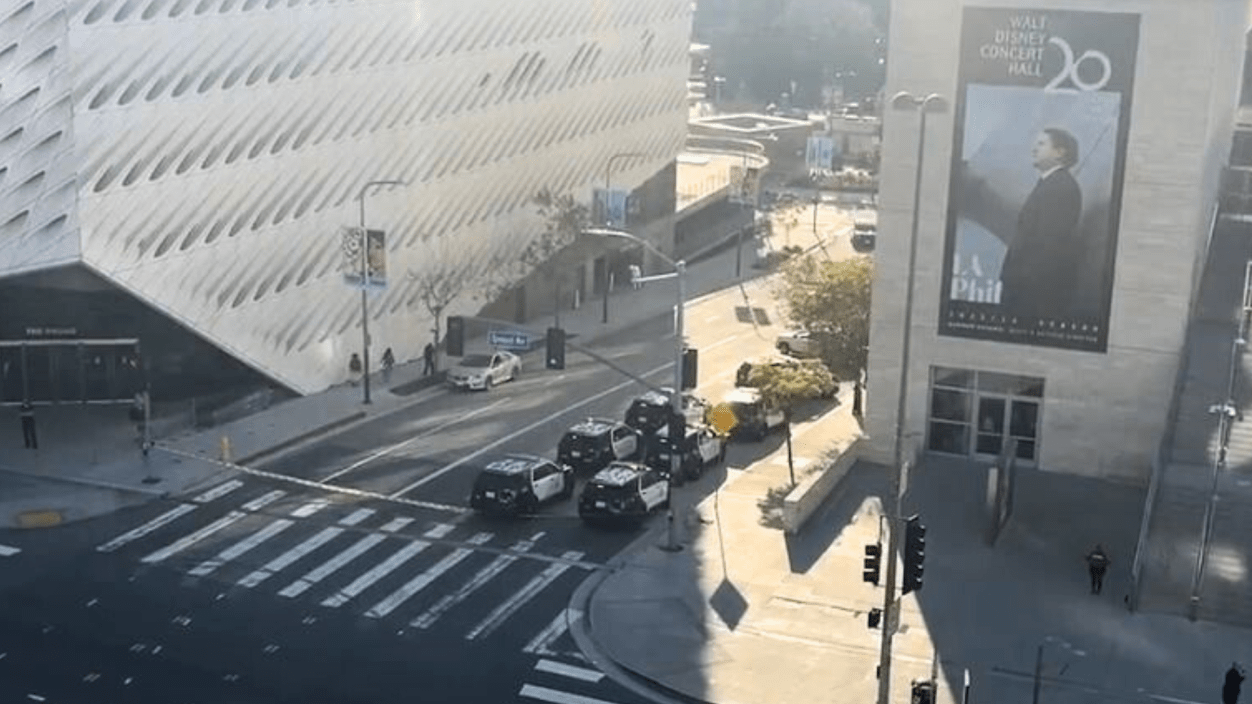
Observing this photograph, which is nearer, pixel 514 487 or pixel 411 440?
pixel 514 487

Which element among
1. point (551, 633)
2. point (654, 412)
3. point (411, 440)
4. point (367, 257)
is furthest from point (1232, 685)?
point (367, 257)

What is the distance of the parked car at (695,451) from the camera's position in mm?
45688

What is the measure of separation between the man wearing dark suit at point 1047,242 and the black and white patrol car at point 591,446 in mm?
12116

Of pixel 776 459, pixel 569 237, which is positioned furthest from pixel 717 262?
pixel 776 459

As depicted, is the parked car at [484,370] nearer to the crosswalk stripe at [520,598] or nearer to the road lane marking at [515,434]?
the road lane marking at [515,434]

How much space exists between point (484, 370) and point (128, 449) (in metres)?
13.7

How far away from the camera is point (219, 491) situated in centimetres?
4603

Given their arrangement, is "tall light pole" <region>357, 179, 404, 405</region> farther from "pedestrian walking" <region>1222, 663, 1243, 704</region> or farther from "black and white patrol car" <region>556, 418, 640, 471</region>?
"pedestrian walking" <region>1222, 663, 1243, 704</region>

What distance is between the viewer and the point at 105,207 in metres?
48.5

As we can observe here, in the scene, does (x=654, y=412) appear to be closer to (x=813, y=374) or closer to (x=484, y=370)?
(x=813, y=374)

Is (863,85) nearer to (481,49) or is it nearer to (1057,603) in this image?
(481,49)

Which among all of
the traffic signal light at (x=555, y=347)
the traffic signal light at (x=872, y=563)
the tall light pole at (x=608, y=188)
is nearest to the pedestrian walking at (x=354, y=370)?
the tall light pole at (x=608, y=188)

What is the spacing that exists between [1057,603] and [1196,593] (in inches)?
122

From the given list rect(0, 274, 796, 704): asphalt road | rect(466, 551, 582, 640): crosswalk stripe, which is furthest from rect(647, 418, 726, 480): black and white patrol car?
rect(466, 551, 582, 640): crosswalk stripe
